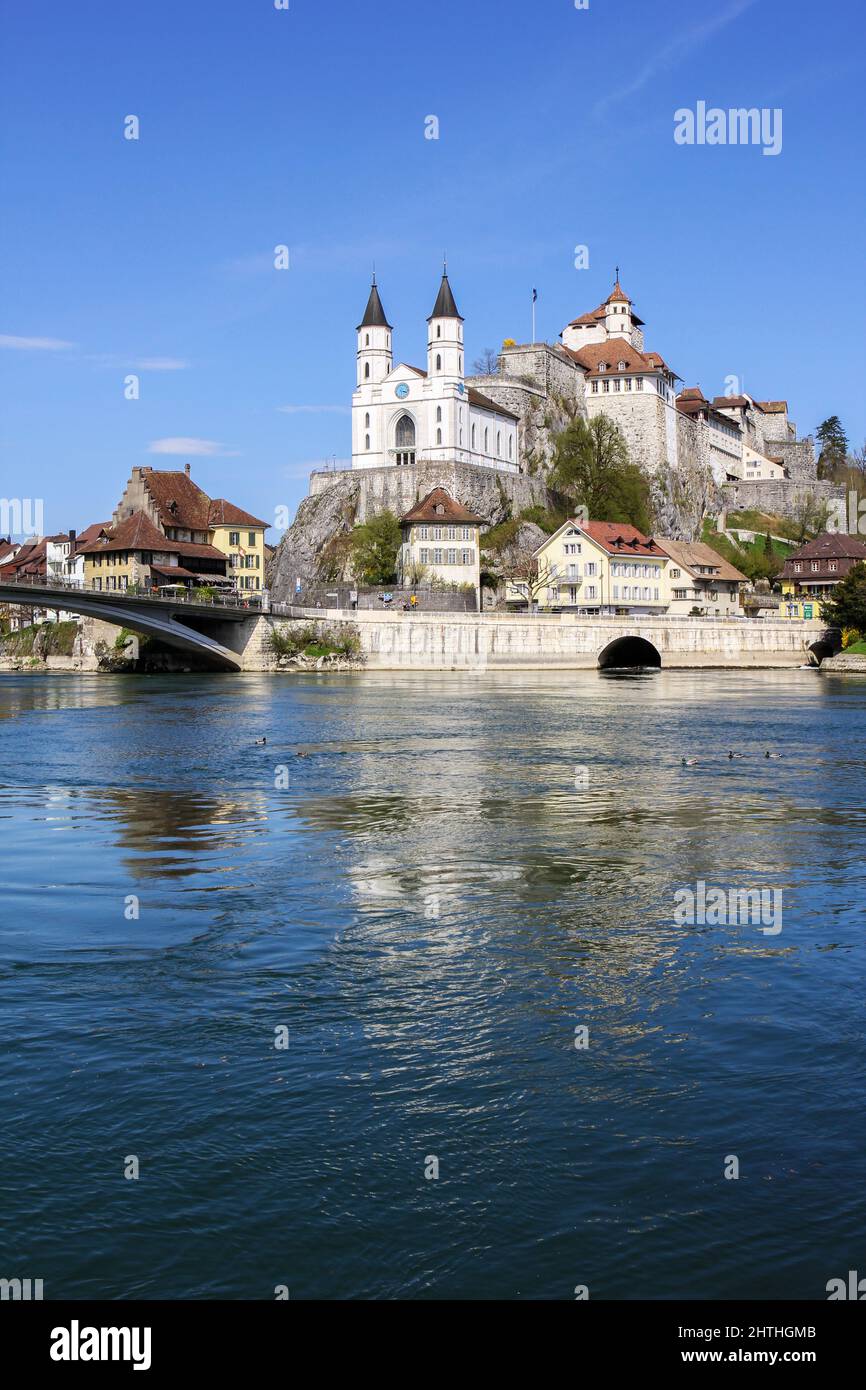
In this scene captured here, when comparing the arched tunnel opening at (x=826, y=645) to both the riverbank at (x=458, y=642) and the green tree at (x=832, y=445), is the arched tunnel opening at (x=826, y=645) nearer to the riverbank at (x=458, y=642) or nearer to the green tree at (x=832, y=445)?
the riverbank at (x=458, y=642)

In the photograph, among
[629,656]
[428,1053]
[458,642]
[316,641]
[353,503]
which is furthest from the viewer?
[353,503]

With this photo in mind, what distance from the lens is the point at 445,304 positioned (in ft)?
382

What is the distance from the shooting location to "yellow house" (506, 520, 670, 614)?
351 ft

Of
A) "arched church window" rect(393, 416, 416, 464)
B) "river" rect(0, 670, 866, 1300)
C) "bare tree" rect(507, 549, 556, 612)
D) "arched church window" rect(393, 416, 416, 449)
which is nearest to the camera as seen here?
"river" rect(0, 670, 866, 1300)

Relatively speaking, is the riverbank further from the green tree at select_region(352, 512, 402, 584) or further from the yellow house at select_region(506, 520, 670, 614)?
the green tree at select_region(352, 512, 402, 584)

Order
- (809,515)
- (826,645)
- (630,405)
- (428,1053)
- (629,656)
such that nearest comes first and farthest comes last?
(428,1053), (826,645), (629,656), (630,405), (809,515)

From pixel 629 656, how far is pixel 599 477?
2350 centimetres

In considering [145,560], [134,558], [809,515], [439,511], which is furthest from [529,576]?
[809,515]

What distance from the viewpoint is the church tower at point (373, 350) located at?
4656 inches

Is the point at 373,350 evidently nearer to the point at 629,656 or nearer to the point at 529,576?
the point at 529,576

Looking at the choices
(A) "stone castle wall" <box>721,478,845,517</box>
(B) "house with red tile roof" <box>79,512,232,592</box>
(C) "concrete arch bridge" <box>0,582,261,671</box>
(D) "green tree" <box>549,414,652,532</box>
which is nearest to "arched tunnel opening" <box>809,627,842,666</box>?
(D) "green tree" <box>549,414,652,532</box>

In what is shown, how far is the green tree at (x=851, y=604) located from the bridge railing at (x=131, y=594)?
39.8m
